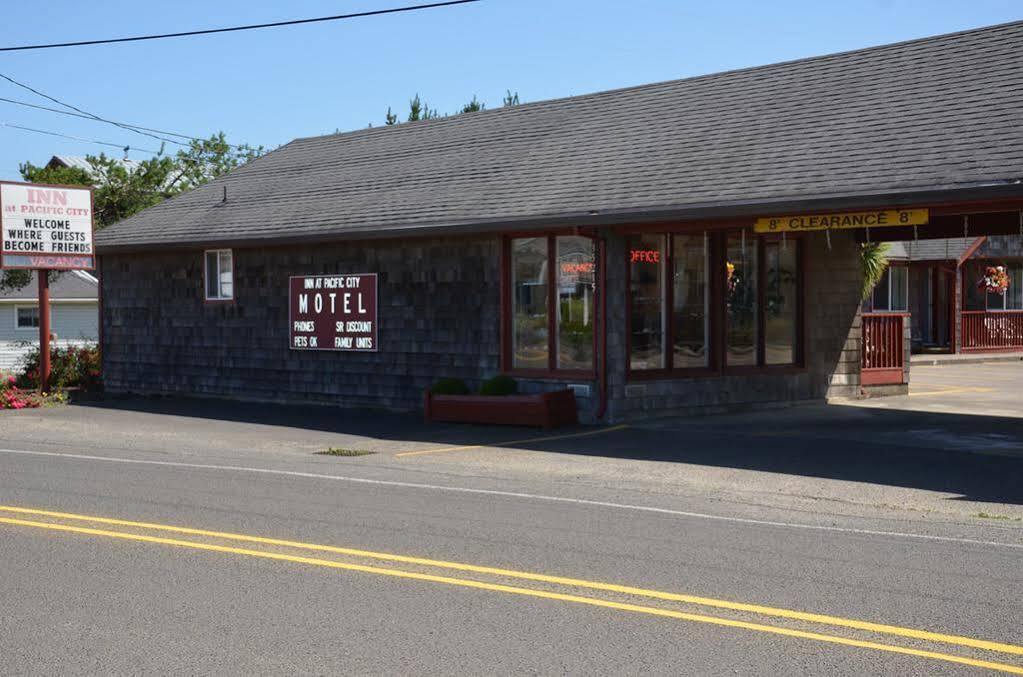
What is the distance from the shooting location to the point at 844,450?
14.2 meters

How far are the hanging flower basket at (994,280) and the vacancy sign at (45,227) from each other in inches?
1031

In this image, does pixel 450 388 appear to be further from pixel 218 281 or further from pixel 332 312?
pixel 218 281

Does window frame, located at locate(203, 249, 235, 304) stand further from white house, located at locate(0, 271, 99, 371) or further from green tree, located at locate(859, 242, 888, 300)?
white house, located at locate(0, 271, 99, 371)

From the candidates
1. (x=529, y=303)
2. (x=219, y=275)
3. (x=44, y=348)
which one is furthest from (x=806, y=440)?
(x=44, y=348)

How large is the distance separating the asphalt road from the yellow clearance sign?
2838 millimetres

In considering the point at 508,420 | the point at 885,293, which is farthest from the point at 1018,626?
the point at 885,293

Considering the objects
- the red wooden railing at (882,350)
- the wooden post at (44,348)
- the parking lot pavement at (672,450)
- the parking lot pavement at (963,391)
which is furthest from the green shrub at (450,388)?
the wooden post at (44,348)

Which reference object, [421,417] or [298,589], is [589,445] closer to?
[421,417]

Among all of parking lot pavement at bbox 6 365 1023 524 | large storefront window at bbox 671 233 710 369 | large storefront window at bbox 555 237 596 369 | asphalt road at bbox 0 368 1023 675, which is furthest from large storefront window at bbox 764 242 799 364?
asphalt road at bbox 0 368 1023 675

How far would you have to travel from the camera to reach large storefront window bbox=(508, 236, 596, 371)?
17.6m

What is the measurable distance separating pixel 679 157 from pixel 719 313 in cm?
271

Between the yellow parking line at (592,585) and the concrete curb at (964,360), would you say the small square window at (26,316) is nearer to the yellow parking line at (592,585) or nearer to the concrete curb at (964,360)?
the concrete curb at (964,360)

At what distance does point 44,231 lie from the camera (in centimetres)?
2369

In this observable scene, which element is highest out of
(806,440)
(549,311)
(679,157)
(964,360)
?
(679,157)
